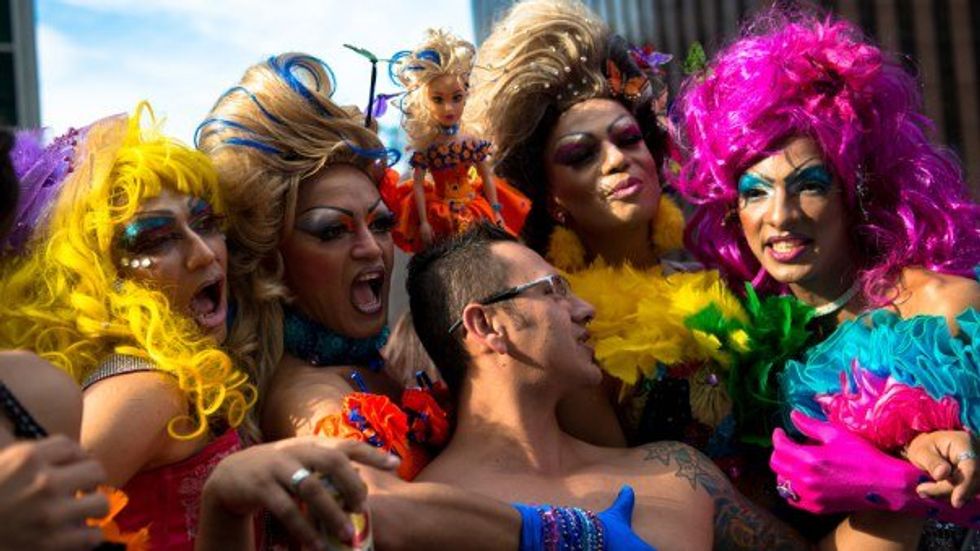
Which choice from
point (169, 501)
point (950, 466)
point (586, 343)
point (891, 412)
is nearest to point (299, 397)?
point (169, 501)

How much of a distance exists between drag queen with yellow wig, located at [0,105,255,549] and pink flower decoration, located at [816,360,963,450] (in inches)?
65.6

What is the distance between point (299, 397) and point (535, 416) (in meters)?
0.67

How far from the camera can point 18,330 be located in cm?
347

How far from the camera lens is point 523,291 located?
3887 mm

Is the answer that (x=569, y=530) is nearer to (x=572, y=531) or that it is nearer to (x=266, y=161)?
(x=572, y=531)

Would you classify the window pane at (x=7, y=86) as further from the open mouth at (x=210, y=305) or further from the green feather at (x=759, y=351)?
the green feather at (x=759, y=351)

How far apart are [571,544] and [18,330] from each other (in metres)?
1.53

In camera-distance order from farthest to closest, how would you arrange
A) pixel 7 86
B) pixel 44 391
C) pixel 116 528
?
pixel 7 86 < pixel 116 528 < pixel 44 391

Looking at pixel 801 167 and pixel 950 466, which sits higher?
pixel 801 167

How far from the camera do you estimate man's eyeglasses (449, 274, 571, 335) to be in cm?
387

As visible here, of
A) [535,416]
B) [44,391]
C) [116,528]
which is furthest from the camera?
[535,416]

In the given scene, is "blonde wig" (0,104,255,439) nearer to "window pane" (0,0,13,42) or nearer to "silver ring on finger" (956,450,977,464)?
"silver ring on finger" (956,450,977,464)

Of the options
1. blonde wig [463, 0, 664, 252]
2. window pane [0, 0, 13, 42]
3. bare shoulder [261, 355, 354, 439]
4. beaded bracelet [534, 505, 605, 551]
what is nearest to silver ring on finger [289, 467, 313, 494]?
beaded bracelet [534, 505, 605, 551]

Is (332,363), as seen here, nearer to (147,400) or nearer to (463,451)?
(463,451)
